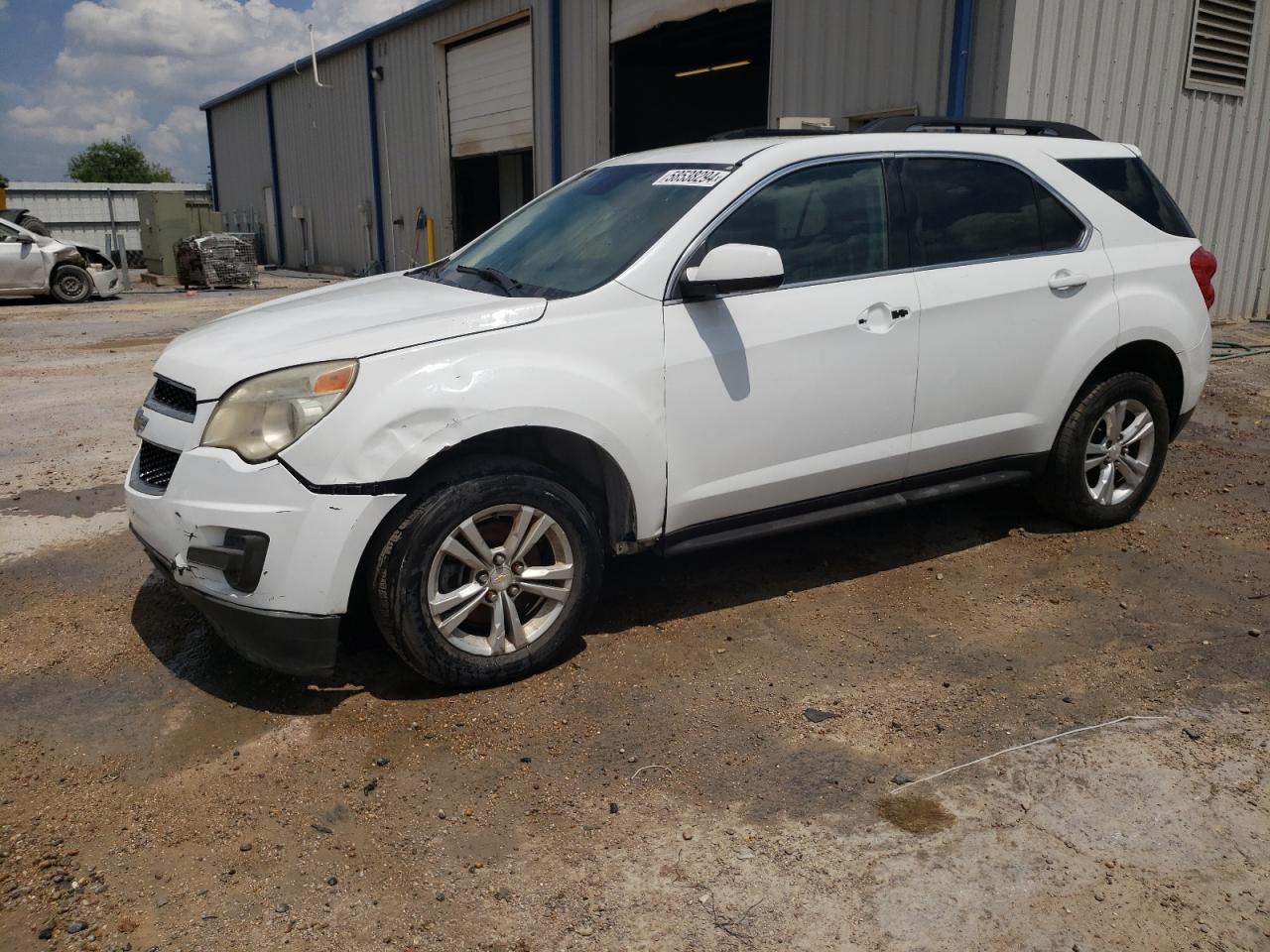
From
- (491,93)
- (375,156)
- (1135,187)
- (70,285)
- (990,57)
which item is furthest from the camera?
(375,156)

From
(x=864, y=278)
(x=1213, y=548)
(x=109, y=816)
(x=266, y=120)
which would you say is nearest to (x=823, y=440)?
(x=864, y=278)

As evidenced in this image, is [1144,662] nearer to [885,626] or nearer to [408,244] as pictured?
[885,626]

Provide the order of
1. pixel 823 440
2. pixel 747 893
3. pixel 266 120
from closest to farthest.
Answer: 1. pixel 747 893
2. pixel 823 440
3. pixel 266 120

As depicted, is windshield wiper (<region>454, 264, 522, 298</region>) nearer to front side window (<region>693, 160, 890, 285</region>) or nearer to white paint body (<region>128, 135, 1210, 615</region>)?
white paint body (<region>128, 135, 1210, 615</region>)

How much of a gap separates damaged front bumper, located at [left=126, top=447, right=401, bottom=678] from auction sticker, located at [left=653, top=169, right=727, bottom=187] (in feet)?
5.53

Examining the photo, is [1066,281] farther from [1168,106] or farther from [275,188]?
[275,188]

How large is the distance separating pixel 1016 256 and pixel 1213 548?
1.76 metres

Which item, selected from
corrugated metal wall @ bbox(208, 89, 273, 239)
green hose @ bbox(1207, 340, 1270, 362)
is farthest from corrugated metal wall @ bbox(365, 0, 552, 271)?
green hose @ bbox(1207, 340, 1270, 362)

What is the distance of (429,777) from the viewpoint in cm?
301

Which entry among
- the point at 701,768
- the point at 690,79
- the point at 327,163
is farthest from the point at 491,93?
the point at 701,768

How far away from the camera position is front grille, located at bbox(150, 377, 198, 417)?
334 cm

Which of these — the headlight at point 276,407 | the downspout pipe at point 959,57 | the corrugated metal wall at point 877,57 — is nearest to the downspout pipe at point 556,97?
the corrugated metal wall at point 877,57

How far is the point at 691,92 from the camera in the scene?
59.5ft

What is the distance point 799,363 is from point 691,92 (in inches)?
618
